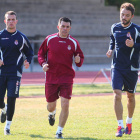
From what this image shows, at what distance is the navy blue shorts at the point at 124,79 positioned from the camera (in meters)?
6.46

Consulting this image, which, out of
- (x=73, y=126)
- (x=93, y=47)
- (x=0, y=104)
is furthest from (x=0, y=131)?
(x=93, y=47)

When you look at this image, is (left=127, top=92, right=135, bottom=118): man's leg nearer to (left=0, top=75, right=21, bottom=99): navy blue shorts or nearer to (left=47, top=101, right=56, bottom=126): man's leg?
(left=47, top=101, right=56, bottom=126): man's leg

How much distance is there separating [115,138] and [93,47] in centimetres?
2370

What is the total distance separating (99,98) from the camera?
1159 centimetres

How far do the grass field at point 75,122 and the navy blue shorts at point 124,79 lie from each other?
85 centimetres

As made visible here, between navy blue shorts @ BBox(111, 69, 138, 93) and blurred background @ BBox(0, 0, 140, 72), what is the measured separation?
1810 centimetres

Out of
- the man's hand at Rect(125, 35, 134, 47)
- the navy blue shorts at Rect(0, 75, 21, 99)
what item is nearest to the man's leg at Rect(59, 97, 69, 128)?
the navy blue shorts at Rect(0, 75, 21, 99)

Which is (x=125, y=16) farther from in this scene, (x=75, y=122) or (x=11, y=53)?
(x=75, y=122)

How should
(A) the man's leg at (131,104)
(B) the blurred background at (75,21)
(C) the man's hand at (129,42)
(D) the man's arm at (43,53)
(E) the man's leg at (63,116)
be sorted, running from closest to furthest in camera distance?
(E) the man's leg at (63,116), (C) the man's hand at (129,42), (D) the man's arm at (43,53), (A) the man's leg at (131,104), (B) the blurred background at (75,21)

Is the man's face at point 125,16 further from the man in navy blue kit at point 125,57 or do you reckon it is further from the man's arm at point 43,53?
the man's arm at point 43,53

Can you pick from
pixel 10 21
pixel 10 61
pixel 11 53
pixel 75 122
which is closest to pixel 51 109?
pixel 75 122

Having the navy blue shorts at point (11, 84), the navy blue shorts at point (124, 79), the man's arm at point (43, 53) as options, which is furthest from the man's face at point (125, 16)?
the navy blue shorts at point (11, 84)

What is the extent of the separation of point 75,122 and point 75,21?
81.8 feet

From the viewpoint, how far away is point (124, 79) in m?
6.60
